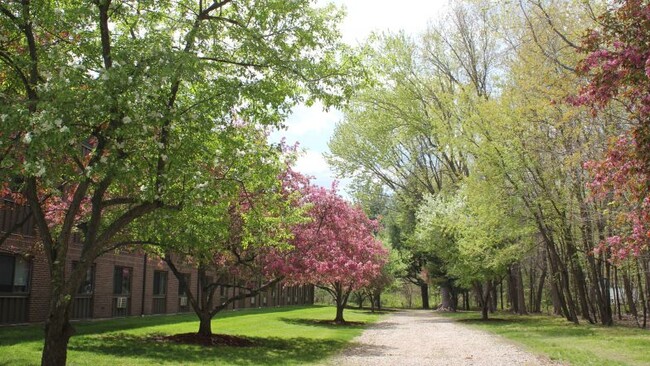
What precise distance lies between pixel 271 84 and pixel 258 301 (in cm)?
3922

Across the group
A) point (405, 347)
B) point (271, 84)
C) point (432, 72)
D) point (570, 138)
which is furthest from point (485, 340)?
point (432, 72)

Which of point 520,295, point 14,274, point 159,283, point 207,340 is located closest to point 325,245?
point 207,340

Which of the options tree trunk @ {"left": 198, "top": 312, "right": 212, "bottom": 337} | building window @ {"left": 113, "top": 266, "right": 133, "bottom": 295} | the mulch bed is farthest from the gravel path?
building window @ {"left": 113, "top": 266, "right": 133, "bottom": 295}

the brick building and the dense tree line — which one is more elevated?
the dense tree line

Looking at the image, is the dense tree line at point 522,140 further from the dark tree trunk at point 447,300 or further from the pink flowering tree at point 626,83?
the dark tree trunk at point 447,300

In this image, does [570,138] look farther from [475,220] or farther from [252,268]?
[252,268]

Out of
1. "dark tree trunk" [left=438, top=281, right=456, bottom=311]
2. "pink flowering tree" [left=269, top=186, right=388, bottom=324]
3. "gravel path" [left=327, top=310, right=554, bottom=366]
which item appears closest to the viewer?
"gravel path" [left=327, top=310, right=554, bottom=366]

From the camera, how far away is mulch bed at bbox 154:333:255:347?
49.9ft

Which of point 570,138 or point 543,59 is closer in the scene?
point 543,59

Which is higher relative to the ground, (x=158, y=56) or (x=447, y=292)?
(x=158, y=56)

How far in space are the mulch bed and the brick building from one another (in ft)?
7.92

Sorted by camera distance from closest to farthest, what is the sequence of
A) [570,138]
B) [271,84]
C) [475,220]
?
[271,84] < [570,138] < [475,220]

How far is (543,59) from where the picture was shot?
56.2ft

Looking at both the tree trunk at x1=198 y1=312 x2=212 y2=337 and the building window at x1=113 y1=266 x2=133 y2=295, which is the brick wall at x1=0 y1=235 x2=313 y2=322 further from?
the tree trunk at x1=198 y1=312 x2=212 y2=337
